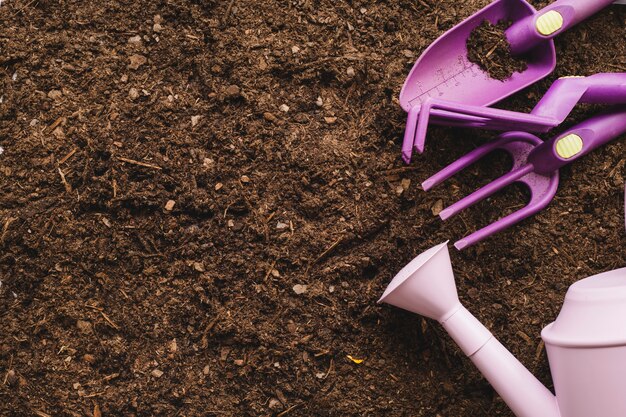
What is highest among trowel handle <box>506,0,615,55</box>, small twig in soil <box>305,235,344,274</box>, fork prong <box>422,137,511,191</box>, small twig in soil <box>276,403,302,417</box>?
trowel handle <box>506,0,615,55</box>

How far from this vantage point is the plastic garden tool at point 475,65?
3.58 ft

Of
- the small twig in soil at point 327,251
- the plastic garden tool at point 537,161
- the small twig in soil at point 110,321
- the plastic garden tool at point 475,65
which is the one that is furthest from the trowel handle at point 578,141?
the small twig in soil at point 110,321

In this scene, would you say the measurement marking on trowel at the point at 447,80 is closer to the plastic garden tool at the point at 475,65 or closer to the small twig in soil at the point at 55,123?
the plastic garden tool at the point at 475,65

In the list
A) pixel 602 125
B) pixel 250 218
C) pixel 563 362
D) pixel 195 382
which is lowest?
pixel 195 382

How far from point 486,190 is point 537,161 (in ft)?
0.34

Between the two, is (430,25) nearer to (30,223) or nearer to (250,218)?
(250,218)

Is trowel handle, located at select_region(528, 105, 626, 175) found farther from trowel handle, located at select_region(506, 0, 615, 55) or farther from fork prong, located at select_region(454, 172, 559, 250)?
trowel handle, located at select_region(506, 0, 615, 55)

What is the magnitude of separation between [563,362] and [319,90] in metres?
0.62

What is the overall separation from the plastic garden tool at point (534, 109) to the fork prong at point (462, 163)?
32 millimetres

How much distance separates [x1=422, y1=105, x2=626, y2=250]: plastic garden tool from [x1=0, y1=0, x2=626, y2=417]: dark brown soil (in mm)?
40

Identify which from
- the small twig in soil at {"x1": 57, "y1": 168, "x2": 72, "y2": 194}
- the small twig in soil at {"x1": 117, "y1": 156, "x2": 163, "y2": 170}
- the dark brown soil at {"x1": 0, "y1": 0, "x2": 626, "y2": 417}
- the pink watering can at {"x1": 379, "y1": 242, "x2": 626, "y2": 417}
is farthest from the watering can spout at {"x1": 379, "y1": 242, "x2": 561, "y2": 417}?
the small twig in soil at {"x1": 57, "y1": 168, "x2": 72, "y2": 194}

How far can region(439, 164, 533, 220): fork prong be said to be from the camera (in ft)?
3.56

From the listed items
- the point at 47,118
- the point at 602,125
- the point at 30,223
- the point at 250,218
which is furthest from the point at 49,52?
the point at 602,125

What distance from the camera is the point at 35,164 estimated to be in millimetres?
1098
